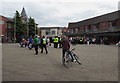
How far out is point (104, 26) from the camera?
4034 cm

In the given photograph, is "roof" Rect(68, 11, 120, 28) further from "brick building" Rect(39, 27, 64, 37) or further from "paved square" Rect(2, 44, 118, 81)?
"paved square" Rect(2, 44, 118, 81)

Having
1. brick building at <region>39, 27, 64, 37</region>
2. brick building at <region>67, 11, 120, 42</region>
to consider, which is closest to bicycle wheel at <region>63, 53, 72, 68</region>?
brick building at <region>67, 11, 120, 42</region>

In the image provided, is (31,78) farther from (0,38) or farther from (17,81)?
(0,38)

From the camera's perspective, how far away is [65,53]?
7.69m

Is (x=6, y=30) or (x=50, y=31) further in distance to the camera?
(x=50, y=31)

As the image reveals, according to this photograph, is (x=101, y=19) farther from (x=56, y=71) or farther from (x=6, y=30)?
(x=56, y=71)

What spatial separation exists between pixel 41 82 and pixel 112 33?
3112 centimetres

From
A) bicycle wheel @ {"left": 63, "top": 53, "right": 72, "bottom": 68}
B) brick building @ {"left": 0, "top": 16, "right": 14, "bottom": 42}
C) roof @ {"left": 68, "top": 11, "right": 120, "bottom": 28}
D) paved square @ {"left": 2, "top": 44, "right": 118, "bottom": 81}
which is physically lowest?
paved square @ {"left": 2, "top": 44, "right": 118, "bottom": 81}


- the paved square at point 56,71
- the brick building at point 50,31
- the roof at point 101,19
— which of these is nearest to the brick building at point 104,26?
the roof at point 101,19

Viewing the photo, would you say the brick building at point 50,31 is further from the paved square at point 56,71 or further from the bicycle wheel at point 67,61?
the bicycle wheel at point 67,61

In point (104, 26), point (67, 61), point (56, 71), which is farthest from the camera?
point (104, 26)

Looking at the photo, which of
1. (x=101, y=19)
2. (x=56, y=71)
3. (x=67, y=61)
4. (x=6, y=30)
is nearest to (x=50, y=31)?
(x=6, y=30)

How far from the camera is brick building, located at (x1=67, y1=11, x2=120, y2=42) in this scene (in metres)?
32.2

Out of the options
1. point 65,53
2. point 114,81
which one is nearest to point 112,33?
point 65,53
